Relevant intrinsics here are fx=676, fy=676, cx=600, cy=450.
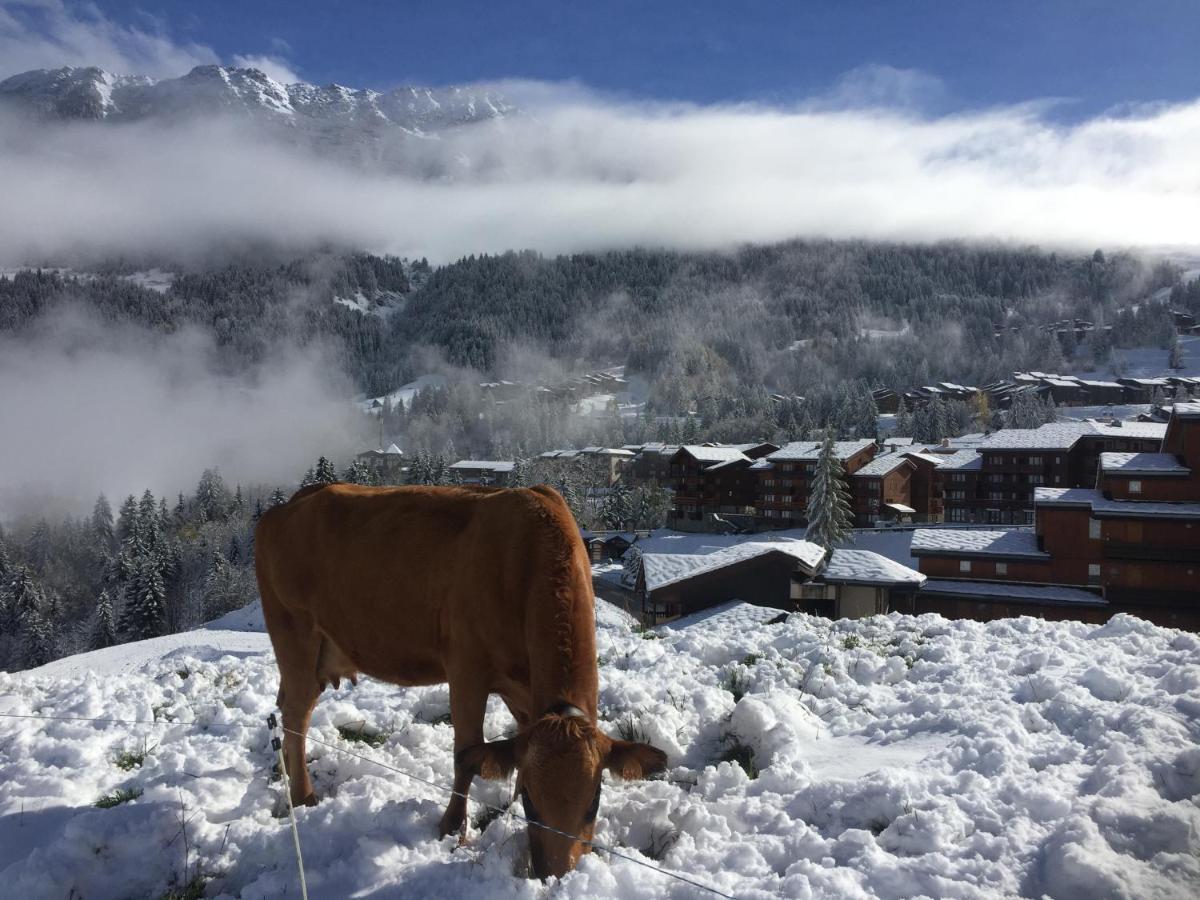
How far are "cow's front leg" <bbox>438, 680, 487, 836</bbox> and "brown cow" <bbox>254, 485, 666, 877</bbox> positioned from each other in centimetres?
1

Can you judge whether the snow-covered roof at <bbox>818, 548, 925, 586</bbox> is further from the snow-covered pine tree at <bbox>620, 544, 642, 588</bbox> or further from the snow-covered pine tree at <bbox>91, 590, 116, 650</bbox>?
the snow-covered pine tree at <bbox>91, 590, 116, 650</bbox>

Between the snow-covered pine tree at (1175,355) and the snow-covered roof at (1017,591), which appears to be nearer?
the snow-covered roof at (1017,591)

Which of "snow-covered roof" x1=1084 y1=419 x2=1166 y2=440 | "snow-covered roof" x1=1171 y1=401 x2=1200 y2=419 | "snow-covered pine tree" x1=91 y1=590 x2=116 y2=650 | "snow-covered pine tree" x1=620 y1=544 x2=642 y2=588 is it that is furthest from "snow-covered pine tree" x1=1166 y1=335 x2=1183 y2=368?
"snow-covered pine tree" x1=91 y1=590 x2=116 y2=650

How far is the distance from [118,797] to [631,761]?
4.40m

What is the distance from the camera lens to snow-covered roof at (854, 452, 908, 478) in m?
76.6

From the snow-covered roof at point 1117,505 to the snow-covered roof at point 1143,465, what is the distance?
1.59 meters

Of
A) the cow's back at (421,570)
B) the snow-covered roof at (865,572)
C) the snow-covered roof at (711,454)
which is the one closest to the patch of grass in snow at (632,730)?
the cow's back at (421,570)

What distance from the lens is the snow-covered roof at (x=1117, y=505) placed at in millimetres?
33219

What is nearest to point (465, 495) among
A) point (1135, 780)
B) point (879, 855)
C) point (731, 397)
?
point (879, 855)

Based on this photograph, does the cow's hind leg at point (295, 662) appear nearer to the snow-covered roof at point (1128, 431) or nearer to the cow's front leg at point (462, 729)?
the cow's front leg at point (462, 729)

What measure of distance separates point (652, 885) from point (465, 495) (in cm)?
317

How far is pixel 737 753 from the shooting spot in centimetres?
618

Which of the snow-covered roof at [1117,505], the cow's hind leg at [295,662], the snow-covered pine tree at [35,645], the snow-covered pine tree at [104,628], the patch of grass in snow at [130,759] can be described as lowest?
the snow-covered pine tree at [35,645]

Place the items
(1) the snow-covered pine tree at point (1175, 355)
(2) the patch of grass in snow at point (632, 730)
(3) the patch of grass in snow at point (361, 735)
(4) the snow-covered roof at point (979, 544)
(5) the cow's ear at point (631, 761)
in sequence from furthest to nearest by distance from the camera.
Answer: (1) the snow-covered pine tree at point (1175, 355) → (4) the snow-covered roof at point (979, 544) → (3) the patch of grass in snow at point (361, 735) → (2) the patch of grass in snow at point (632, 730) → (5) the cow's ear at point (631, 761)
